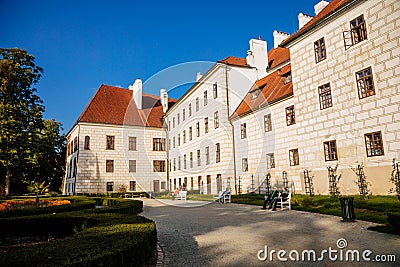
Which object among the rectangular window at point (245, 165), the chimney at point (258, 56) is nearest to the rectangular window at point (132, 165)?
the rectangular window at point (245, 165)

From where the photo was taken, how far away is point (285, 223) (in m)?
10.7

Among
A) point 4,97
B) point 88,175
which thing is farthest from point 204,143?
point 4,97

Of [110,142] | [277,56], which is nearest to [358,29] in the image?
[277,56]

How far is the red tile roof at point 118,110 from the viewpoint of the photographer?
3842 cm

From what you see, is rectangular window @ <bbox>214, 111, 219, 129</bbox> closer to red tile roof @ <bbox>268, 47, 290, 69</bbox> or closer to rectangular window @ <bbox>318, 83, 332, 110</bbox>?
red tile roof @ <bbox>268, 47, 290, 69</bbox>

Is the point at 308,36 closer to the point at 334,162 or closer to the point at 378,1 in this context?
the point at 378,1

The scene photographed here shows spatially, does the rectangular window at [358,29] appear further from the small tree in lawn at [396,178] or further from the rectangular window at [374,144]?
the small tree in lawn at [396,178]

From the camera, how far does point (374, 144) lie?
14906mm

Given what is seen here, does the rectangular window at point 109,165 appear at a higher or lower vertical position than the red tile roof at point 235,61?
lower

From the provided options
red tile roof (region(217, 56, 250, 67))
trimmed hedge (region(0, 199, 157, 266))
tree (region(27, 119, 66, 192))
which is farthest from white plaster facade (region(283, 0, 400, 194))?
tree (region(27, 119, 66, 192))

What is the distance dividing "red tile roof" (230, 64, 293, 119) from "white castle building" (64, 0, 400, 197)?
127 mm

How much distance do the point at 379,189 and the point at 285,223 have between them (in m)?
7.07

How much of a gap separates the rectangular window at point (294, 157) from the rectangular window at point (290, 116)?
2087 mm

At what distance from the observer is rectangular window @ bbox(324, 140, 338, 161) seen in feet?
56.1
